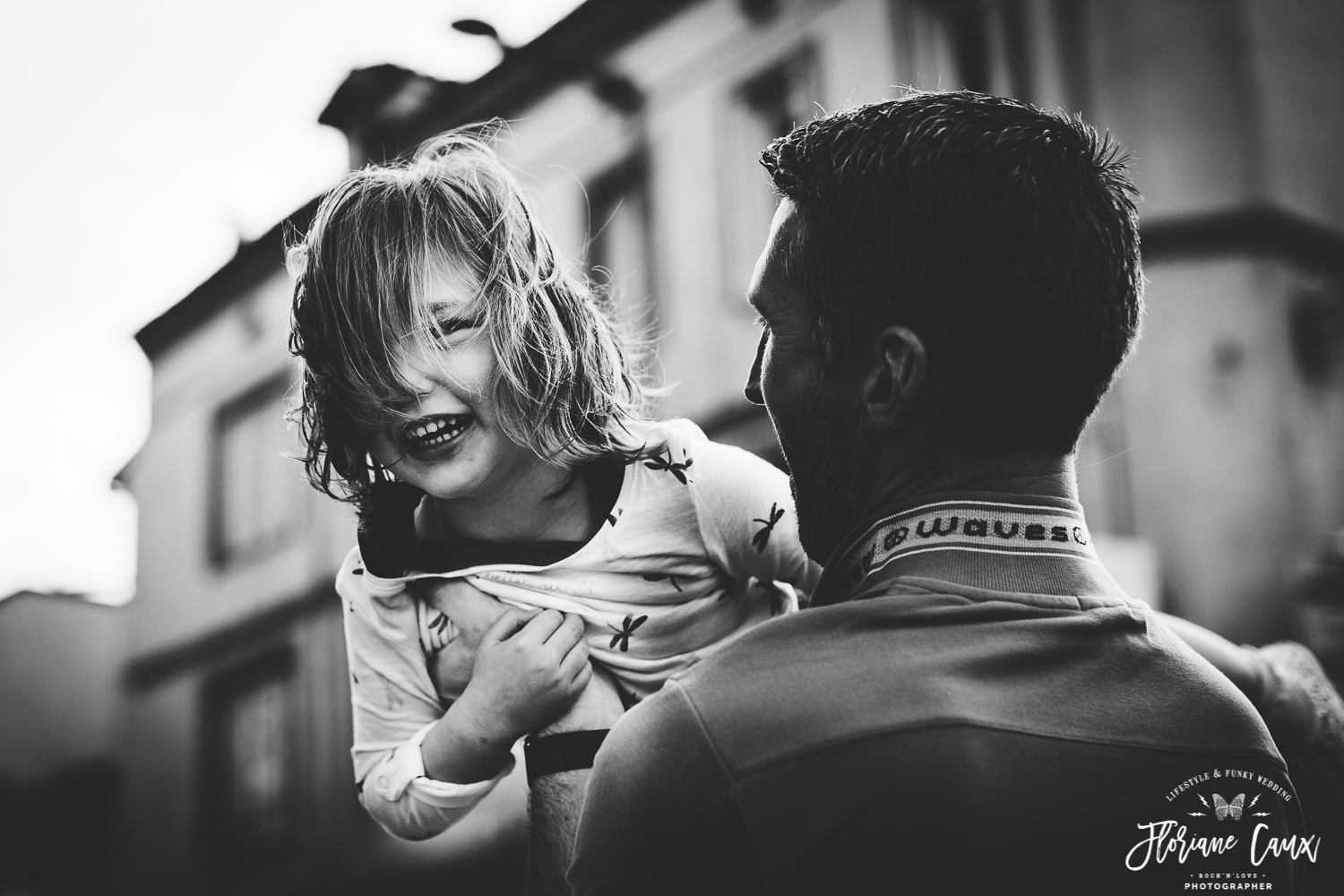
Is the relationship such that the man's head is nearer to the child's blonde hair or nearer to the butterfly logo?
the butterfly logo

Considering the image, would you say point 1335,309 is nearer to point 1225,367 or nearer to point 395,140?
point 1225,367

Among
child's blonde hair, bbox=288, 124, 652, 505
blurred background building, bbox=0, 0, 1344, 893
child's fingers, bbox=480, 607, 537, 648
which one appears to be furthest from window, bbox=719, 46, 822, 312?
child's fingers, bbox=480, 607, 537, 648

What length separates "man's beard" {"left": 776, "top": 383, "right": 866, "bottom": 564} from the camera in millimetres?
1391

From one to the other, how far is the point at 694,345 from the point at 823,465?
620 cm

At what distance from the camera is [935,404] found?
131 cm

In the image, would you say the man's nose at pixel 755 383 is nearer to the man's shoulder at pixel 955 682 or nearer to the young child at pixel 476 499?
the young child at pixel 476 499

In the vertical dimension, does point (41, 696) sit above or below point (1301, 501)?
below

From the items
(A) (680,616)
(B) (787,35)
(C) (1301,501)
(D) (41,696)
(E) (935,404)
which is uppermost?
(B) (787,35)

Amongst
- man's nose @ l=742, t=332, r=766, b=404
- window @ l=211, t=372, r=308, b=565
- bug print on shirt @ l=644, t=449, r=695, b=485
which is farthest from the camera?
window @ l=211, t=372, r=308, b=565

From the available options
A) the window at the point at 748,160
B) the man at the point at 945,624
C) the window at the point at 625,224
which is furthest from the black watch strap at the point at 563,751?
the window at the point at 625,224

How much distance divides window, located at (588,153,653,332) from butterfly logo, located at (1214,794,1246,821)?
670cm

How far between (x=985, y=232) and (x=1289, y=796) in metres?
0.70

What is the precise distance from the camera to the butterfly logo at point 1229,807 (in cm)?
118

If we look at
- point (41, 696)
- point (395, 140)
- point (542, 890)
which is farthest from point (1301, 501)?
point (41, 696)
